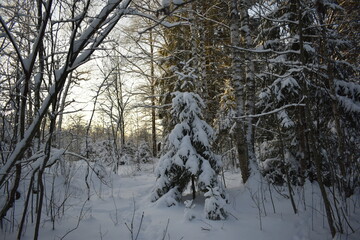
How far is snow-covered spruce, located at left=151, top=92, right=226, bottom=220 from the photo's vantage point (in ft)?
13.1

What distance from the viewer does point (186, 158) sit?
4.16m

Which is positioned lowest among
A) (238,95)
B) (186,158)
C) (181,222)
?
(181,222)

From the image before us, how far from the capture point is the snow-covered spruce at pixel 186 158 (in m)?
3.99

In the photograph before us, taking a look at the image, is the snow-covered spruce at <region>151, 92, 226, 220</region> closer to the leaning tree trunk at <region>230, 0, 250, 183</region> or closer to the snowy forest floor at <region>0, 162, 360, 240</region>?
the snowy forest floor at <region>0, 162, 360, 240</region>

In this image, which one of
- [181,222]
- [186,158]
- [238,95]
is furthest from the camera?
[238,95]

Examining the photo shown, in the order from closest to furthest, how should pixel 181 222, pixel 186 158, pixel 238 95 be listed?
pixel 181 222 < pixel 186 158 < pixel 238 95

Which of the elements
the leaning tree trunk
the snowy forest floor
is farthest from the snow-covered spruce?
the leaning tree trunk

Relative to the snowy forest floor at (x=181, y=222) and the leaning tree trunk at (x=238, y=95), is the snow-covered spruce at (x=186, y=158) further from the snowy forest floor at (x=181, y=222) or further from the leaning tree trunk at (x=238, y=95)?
the leaning tree trunk at (x=238, y=95)

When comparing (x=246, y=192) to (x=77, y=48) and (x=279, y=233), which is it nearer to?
(x=279, y=233)

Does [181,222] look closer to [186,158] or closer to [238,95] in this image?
[186,158]

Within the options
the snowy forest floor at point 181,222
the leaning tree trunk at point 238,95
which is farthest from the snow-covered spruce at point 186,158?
the leaning tree trunk at point 238,95

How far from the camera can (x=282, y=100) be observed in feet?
17.3

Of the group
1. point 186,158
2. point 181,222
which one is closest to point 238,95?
point 186,158

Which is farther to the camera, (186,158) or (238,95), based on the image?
(238,95)
